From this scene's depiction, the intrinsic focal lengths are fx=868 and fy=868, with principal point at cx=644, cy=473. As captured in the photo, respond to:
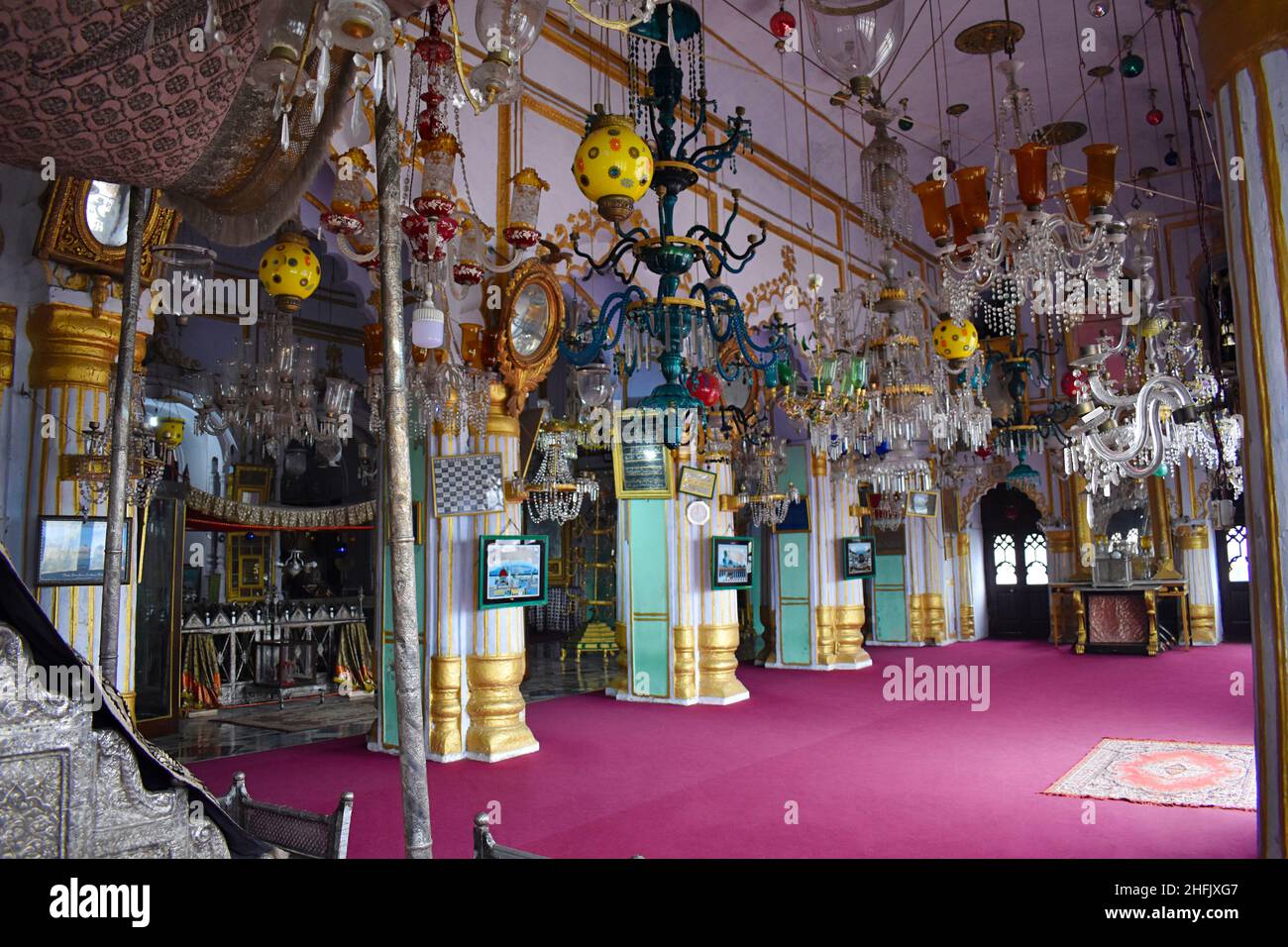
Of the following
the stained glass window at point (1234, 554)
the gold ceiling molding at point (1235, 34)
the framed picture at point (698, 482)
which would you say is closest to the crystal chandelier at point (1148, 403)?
the framed picture at point (698, 482)

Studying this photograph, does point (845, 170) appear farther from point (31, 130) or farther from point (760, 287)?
point (31, 130)

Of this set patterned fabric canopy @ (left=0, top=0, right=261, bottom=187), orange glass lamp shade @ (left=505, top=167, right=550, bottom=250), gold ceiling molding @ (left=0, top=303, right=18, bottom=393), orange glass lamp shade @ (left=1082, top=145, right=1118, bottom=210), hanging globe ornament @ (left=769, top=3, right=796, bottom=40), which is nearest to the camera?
patterned fabric canopy @ (left=0, top=0, right=261, bottom=187)

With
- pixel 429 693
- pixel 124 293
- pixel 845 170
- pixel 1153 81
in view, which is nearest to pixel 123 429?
pixel 124 293

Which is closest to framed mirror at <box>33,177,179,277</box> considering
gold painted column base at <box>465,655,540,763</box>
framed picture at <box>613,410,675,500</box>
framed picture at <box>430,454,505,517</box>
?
framed picture at <box>430,454,505,517</box>

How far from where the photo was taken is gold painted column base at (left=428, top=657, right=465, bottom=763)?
6.18 meters

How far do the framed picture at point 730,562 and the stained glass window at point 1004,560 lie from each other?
28.3 ft

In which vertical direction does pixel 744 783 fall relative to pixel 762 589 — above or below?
below

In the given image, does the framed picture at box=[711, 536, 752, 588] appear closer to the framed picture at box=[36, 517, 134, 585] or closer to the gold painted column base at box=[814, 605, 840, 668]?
the gold painted column base at box=[814, 605, 840, 668]

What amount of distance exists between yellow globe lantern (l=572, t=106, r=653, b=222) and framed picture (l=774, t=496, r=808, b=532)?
8.34 meters

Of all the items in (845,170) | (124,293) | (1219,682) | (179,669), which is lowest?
(1219,682)

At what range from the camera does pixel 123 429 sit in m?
3.22

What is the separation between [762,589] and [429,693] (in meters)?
6.90

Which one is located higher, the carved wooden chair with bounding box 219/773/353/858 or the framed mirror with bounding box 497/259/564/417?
the framed mirror with bounding box 497/259/564/417
